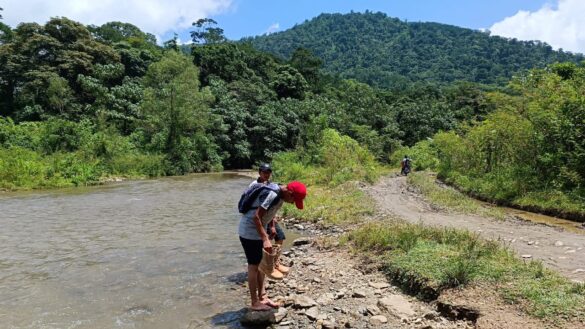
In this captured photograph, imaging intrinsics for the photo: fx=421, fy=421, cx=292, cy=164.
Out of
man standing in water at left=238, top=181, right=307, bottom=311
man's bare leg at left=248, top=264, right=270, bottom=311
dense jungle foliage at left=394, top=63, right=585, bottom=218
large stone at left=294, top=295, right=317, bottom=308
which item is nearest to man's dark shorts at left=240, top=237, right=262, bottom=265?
man standing in water at left=238, top=181, right=307, bottom=311

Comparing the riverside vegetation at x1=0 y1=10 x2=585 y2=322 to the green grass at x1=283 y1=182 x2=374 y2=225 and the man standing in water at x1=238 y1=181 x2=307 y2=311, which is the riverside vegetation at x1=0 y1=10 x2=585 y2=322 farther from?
the man standing in water at x1=238 y1=181 x2=307 y2=311

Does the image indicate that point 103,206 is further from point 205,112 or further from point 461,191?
point 205,112

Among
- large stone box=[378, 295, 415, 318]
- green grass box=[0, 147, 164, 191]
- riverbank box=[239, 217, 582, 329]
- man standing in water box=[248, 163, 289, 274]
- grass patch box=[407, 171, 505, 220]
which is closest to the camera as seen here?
riverbank box=[239, 217, 582, 329]

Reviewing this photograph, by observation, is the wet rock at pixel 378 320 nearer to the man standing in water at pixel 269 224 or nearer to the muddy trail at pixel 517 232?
the man standing in water at pixel 269 224

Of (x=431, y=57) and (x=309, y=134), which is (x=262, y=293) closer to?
(x=309, y=134)

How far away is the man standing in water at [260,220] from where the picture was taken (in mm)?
6590

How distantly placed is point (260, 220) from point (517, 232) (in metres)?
9.29

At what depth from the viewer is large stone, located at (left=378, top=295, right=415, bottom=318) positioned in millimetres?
6715

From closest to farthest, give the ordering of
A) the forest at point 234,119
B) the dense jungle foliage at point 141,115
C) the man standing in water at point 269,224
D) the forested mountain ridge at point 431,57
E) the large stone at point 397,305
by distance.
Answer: the large stone at point 397,305 → the man standing in water at point 269,224 → the forest at point 234,119 → the dense jungle foliage at point 141,115 → the forested mountain ridge at point 431,57

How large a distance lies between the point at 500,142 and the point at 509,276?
1859 centimetres

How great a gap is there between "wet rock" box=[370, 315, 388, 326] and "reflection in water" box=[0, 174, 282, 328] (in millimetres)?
2515

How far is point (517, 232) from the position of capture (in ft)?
40.9

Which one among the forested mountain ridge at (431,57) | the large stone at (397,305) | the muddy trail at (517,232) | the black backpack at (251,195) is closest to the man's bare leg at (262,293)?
the black backpack at (251,195)

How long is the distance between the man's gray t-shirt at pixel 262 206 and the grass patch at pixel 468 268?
2.97 meters
